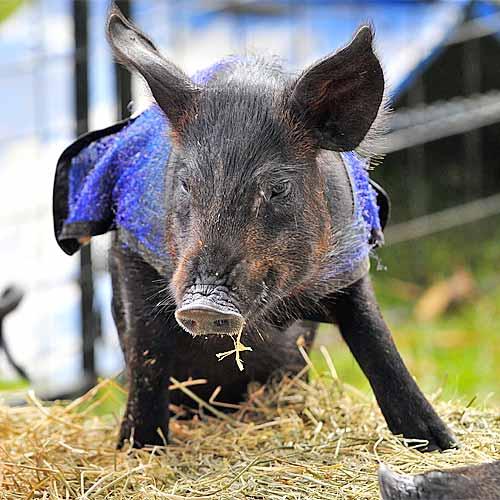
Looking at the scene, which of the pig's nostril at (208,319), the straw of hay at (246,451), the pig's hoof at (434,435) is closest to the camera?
the pig's nostril at (208,319)

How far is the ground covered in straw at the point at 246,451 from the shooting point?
2609mm

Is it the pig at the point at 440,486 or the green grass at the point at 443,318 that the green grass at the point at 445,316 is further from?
the pig at the point at 440,486

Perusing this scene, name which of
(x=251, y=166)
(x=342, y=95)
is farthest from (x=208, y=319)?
(x=342, y=95)

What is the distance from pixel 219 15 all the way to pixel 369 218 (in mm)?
3773

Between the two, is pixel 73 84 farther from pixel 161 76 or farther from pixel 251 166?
pixel 251 166

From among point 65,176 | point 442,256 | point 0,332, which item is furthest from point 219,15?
point 65,176

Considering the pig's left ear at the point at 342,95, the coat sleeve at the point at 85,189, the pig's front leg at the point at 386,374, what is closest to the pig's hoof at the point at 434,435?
the pig's front leg at the point at 386,374

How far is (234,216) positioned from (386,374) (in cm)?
71

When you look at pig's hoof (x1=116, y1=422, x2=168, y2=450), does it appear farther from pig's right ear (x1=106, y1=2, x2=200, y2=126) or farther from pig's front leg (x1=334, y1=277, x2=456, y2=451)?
pig's right ear (x1=106, y1=2, x2=200, y2=126)

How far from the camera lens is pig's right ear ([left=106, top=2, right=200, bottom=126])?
8.64 feet

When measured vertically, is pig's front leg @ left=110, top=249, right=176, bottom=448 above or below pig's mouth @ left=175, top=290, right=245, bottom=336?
below

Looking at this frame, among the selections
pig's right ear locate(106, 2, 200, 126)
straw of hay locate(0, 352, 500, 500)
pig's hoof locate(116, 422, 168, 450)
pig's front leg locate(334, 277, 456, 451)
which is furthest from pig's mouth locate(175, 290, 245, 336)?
pig's hoof locate(116, 422, 168, 450)

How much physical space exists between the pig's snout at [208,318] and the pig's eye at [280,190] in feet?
1.08

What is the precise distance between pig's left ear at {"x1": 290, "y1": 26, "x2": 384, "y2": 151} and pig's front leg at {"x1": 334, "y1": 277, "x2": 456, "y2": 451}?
439 millimetres
